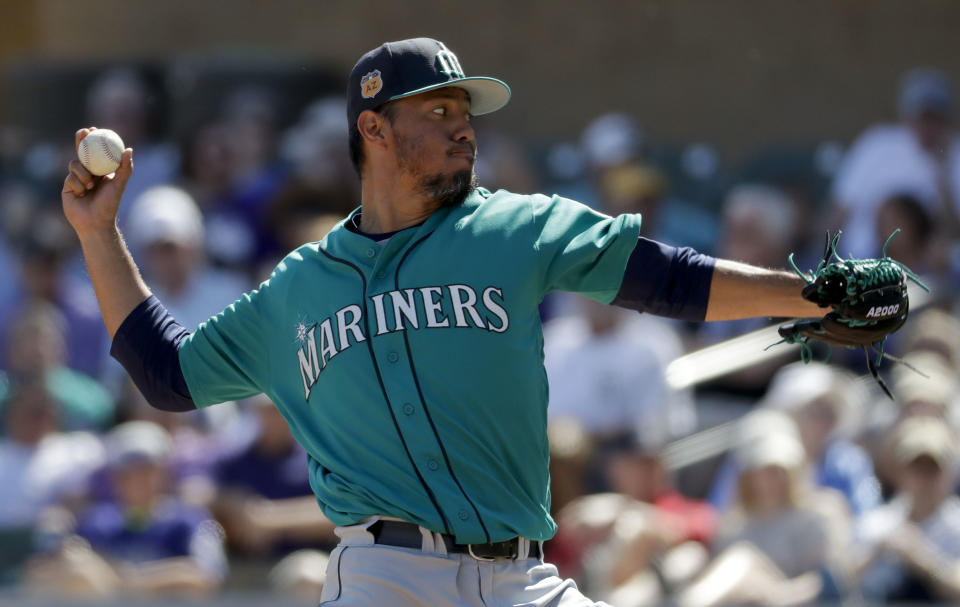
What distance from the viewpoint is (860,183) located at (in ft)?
26.1

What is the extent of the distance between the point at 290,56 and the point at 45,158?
6.12 ft

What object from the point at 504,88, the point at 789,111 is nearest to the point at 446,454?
the point at 504,88

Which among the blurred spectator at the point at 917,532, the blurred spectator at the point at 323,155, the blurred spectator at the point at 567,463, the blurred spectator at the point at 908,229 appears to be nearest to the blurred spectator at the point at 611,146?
the blurred spectator at the point at 323,155

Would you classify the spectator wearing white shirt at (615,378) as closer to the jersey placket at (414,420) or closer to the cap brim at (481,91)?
the cap brim at (481,91)

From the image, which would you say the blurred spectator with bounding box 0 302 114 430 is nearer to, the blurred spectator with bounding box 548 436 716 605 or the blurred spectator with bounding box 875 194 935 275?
the blurred spectator with bounding box 548 436 716 605

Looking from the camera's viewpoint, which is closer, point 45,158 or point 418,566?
point 418,566

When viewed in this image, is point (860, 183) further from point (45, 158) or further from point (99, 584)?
point (45, 158)

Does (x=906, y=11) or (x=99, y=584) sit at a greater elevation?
(x=906, y=11)

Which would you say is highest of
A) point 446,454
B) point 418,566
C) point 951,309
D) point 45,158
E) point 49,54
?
point 49,54

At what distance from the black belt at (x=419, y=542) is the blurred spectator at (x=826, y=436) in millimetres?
3336

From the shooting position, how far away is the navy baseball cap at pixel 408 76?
3.23 meters

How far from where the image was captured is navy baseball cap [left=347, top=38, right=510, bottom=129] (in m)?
3.23

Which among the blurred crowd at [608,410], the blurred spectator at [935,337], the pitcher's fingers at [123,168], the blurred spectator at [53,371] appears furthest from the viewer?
the blurred spectator at [53,371]


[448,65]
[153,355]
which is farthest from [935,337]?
[153,355]
